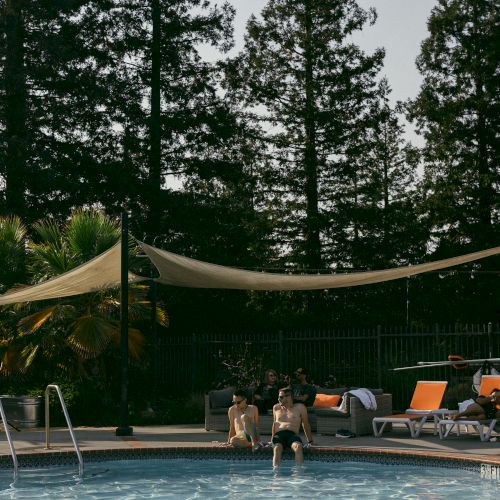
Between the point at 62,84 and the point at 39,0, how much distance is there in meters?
2.34

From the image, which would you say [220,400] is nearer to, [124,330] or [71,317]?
[124,330]

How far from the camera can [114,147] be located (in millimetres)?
26781

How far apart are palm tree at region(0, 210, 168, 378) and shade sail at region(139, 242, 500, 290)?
9.85 ft

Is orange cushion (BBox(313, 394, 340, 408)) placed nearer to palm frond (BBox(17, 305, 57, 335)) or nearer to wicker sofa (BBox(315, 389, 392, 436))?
wicker sofa (BBox(315, 389, 392, 436))

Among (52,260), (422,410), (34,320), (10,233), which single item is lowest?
(422,410)

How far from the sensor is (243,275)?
12500mm

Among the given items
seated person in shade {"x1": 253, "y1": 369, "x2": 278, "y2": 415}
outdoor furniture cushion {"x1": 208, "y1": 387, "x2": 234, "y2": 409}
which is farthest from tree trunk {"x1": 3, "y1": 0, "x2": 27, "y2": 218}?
seated person in shade {"x1": 253, "y1": 369, "x2": 278, "y2": 415}

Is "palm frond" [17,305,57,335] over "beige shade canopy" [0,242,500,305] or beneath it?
beneath

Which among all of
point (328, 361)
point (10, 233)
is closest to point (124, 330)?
point (10, 233)

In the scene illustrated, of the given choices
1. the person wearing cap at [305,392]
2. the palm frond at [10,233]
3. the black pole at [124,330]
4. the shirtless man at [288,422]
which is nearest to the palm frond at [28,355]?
the palm frond at [10,233]

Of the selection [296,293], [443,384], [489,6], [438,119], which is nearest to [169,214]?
[296,293]

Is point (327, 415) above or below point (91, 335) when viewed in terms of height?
below

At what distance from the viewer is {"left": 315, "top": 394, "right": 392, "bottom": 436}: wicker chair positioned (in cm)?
1266

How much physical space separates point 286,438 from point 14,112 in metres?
15.7
